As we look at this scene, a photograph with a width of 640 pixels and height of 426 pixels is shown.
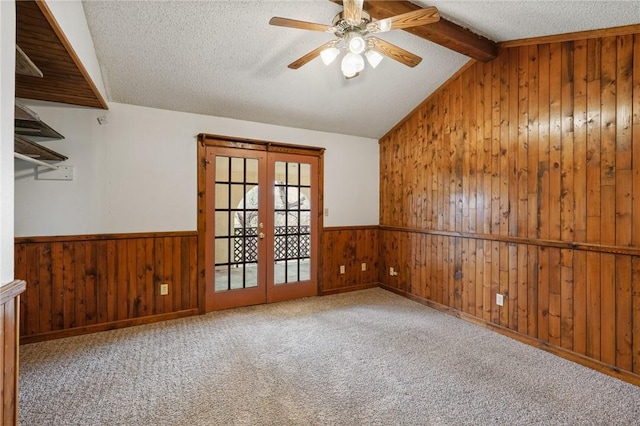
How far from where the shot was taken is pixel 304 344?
2.87 meters

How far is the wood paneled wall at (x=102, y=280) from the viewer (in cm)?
293

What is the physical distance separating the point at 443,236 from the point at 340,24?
277cm

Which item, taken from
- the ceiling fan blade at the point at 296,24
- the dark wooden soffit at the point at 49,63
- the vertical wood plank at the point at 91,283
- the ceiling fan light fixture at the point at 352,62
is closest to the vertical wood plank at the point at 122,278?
the vertical wood plank at the point at 91,283

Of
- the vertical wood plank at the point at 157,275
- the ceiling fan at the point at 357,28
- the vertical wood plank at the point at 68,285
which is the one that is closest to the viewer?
the ceiling fan at the point at 357,28

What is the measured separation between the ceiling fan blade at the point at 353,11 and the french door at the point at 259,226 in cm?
227

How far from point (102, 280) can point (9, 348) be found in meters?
→ 2.07

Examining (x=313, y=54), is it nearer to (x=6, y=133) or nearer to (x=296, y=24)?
(x=296, y=24)

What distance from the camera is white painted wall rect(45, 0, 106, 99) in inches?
71.5

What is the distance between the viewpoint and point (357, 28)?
2.10 meters

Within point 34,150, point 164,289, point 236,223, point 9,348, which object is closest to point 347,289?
point 236,223

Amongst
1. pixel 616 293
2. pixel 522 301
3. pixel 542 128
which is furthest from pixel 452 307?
pixel 542 128

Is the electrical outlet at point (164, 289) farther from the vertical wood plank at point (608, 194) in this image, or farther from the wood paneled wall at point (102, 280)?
the vertical wood plank at point (608, 194)

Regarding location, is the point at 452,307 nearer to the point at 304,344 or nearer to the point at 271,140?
the point at 304,344

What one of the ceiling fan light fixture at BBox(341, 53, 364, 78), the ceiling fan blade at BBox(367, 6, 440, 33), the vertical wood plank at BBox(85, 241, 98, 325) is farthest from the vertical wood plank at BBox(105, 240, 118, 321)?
the ceiling fan blade at BBox(367, 6, 440, 33)
